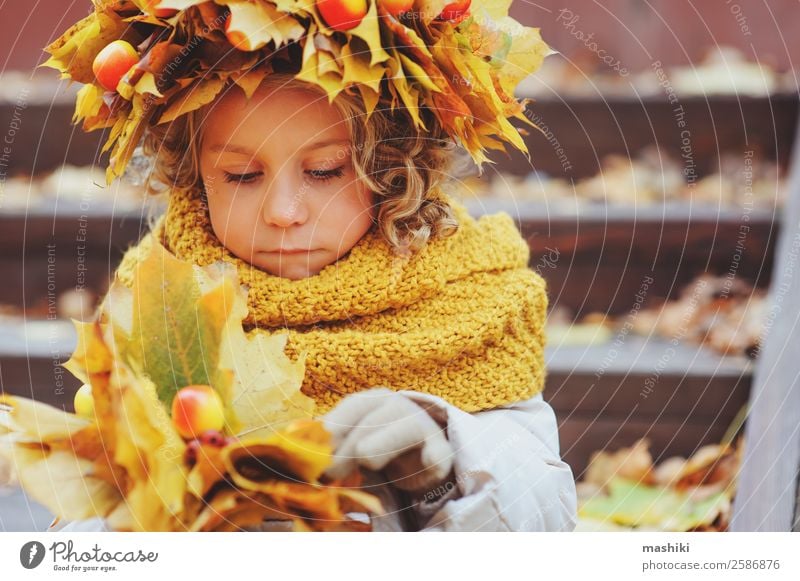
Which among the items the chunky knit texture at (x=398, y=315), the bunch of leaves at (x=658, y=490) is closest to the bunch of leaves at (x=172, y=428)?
the chunky knit texture at (x=398, y=315)

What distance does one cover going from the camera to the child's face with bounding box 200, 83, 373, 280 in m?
0.59

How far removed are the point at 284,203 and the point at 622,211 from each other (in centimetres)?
52

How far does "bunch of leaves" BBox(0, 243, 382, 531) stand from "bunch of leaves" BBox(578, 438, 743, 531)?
14.7 inches

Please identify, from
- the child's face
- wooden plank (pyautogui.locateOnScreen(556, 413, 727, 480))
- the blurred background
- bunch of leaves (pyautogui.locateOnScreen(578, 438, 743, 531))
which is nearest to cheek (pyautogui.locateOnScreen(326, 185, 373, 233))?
the child's face

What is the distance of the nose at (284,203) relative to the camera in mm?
585

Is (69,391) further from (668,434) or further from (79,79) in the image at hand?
(668,434)

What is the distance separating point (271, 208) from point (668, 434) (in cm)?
68

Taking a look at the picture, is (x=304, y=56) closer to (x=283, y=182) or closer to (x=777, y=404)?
(x=283, y=182)

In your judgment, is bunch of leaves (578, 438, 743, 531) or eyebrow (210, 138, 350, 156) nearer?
eyebrow (210, 138, 350, 156)

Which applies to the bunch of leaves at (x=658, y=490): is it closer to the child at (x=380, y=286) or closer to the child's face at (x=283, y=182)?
the child at (x=380, y=286)

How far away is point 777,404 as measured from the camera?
3.25 feet

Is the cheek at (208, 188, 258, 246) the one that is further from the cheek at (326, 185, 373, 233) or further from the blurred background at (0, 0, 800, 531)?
the blurred background at (0, 0, 800, 531)

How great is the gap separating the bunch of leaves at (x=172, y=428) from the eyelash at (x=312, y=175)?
0.24ft
